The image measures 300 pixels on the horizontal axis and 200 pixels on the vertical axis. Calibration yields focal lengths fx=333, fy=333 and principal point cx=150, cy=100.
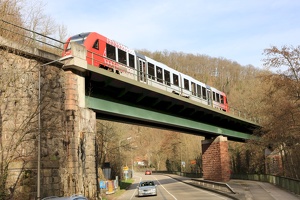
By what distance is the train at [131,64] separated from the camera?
21.7 meters

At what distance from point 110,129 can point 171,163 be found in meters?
57.0

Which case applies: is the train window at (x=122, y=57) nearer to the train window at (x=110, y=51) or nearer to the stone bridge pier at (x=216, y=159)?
the train window at (x=110, y=51)

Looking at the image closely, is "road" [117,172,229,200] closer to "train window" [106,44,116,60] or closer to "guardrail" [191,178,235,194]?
"guardrail" [191,178,235,194]

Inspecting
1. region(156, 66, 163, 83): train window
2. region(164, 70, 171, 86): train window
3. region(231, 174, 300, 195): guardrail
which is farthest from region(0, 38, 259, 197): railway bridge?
region(231, 174, 300, 195): guardrail

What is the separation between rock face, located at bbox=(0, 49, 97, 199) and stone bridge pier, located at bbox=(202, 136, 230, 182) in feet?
71.6

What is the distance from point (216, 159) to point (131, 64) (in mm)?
17224

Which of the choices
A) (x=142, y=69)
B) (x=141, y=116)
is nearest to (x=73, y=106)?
(x=141, y=116)

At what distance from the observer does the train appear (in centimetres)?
2169

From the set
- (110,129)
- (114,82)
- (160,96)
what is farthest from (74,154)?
(110,129)

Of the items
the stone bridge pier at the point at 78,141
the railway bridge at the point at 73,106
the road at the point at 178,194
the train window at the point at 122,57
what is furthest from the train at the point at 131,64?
the road at the point at 178,194

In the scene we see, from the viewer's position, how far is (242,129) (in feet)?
146

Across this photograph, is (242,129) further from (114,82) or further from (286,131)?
(114,82)

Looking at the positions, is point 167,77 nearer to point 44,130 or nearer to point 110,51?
point 110,51

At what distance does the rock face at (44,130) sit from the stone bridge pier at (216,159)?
21.8m
